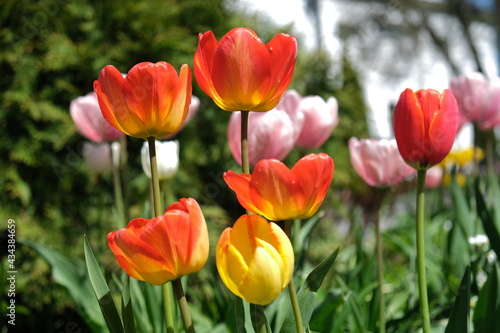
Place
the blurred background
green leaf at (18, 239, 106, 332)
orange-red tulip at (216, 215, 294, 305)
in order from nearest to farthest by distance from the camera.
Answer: orange-red tulip at (216, 215, 294, 305)
green leaf at (18, 239, 106, 332)
the blurred background

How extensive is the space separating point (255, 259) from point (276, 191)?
81 millimetres

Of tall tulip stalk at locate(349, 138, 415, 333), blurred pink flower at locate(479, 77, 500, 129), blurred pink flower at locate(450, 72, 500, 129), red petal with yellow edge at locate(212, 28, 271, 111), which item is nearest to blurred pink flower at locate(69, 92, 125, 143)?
tall tulip stalk at locate(349, 138, 415, 333)

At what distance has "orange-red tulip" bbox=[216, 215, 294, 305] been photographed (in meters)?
0.53

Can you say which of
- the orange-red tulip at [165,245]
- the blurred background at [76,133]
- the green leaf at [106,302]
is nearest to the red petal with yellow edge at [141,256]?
the orange-red tulip at [165,245]

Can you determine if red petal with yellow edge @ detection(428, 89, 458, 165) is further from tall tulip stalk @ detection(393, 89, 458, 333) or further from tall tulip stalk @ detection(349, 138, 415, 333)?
tall tulip stalk @ detection(349, 138, 415, 333)

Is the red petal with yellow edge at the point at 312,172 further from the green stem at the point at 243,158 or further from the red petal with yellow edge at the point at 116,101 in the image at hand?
the red petal with yellow edge at the point at 116,101

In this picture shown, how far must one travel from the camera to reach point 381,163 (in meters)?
1.11

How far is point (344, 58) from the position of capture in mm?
3107

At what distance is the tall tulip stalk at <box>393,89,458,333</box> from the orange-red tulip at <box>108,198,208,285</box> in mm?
274

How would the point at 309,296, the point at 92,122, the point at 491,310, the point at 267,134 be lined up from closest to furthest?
the point at 309,296, the point at 491,310, the point at 267,134, the point at 92,122

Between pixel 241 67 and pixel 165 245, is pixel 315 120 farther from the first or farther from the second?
pixel 165 245

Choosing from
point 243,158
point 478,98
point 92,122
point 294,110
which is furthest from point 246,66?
point 478,98

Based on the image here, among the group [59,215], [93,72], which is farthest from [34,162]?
[93,72]

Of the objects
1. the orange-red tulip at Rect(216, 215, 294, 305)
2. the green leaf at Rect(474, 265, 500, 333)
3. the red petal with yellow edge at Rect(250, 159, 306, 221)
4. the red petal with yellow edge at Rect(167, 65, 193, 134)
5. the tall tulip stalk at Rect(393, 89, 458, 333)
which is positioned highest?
the red petal with yellow edge at Rect(167, 65, 193, 134)
